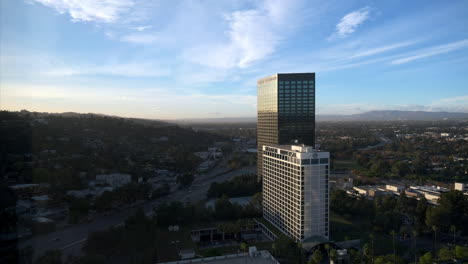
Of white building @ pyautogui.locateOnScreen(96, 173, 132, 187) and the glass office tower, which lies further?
white building @ pyautogui.locateOnScreen(96, 173, 132, 187)

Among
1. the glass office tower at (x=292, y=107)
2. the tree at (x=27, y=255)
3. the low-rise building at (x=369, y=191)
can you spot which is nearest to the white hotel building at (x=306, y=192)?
the glass office tower at (x=292, y=107)

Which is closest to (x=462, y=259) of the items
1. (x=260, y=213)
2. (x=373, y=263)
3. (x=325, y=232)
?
(x=373, y=263)

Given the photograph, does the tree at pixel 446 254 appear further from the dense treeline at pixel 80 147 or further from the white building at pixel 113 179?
→ the white building at pixel 113 179

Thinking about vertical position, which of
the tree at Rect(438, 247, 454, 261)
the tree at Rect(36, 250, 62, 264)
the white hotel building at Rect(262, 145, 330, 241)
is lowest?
the tree at Rect(438, 247, 454, 261)

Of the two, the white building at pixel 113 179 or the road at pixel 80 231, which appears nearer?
the road at pixel 80 231

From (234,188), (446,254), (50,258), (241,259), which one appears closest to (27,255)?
(50,258)

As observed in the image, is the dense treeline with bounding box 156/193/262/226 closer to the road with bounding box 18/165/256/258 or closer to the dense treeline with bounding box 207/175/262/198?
the road with bounding box 18/165/256/258

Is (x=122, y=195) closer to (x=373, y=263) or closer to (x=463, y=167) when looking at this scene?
(x=373, y=263)

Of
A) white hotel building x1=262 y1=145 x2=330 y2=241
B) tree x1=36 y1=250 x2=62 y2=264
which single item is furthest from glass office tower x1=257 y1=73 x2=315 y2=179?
tree x1=36 y1=250 x2=62 y2=264
